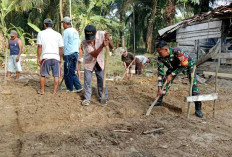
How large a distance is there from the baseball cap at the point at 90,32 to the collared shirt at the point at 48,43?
0.98 m

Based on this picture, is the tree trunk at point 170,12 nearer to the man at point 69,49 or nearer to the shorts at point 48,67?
the man at point 69,49

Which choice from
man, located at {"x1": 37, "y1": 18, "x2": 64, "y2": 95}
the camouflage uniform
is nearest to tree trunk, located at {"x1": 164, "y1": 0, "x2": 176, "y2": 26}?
the camouflage uniform

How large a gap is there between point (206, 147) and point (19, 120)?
9.33ft

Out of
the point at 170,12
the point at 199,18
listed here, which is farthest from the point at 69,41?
the point at 170,12

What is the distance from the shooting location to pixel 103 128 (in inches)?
128

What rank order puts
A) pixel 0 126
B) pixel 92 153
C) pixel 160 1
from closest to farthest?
pixel 92 153, pixel 0 126, pixel 160 1

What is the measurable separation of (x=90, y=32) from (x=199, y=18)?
20.0 feet

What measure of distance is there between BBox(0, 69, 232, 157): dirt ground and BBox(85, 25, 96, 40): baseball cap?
1314 mm

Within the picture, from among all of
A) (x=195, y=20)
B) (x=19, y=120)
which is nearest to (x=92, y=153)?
(x=19, y=120)

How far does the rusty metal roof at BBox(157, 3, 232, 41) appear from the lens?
705cm

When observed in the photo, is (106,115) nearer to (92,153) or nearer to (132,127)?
(132,127)

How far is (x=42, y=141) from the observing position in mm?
2752

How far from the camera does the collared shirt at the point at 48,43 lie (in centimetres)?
438

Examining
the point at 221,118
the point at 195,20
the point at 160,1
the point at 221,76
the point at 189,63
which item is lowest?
the point at 221,118
